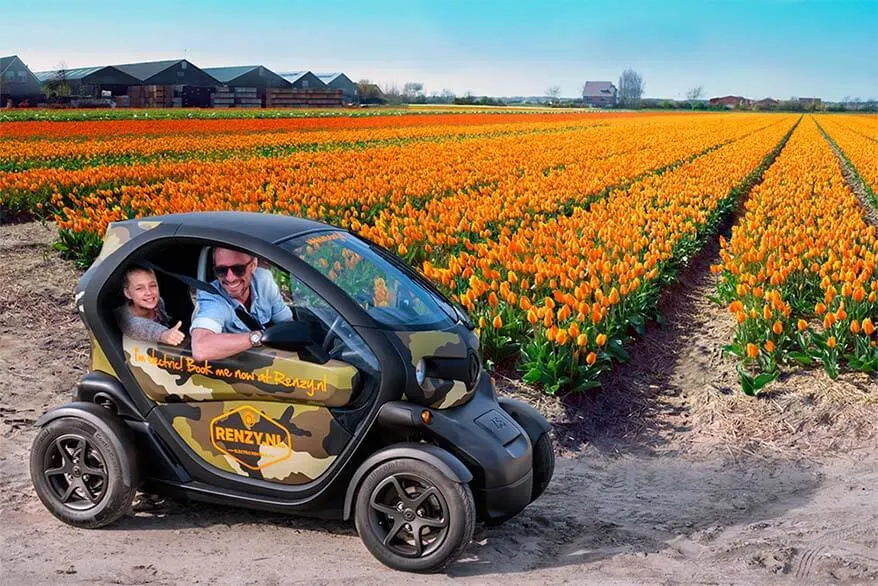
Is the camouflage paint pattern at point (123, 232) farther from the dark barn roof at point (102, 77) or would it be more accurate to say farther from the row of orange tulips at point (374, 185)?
the dark barn roof at point (102, 77)

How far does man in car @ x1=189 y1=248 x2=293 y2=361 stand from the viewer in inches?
169

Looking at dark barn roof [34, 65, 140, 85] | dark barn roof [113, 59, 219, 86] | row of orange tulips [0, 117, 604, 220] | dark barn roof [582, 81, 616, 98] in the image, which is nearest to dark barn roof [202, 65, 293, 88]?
dark barn roof [113, 59, 219, 86]

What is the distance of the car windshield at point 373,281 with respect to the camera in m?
4.33

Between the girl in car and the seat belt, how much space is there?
51 millimetres

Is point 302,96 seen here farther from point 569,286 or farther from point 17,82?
point 569,286

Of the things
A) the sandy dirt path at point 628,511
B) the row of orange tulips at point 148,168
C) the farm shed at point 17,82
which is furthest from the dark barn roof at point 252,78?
the sandy dirt path at point 628,511

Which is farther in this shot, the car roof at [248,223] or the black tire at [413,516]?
the car roof at [248,223]

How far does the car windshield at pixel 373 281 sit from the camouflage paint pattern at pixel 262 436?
54 cm

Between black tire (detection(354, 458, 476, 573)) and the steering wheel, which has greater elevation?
the steering wheel

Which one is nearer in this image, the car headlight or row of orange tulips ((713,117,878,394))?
the car headlight

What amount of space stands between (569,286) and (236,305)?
4.12 m

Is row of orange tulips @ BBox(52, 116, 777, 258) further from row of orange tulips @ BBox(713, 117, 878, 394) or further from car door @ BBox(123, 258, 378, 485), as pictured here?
car door @ BBox(123, 258, 378, 485)

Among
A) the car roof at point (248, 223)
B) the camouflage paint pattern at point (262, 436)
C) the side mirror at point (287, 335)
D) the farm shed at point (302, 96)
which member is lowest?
the camouflage paint pattern at point (262, 436)

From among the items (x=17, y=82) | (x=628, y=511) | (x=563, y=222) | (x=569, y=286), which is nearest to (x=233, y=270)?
(x=628, y=511)
